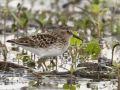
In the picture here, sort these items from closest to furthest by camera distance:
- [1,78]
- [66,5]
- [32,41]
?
[1,78] → [32,41] → [66,5]

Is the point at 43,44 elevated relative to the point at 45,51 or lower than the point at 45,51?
elevated

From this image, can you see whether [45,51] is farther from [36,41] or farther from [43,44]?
[36,41]

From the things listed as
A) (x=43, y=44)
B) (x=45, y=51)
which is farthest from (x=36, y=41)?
(x=45, y=51)

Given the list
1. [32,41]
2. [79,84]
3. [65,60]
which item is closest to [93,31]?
[65,60]

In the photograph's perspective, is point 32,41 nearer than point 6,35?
Yes

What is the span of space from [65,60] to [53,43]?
0.77 metres

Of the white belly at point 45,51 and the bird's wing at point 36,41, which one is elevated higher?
the bird's wing at point 36,41

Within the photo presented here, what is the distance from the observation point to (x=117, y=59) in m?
8.97

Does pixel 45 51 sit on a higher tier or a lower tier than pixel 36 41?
lower

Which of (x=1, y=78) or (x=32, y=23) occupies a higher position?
(x=32, y=23)

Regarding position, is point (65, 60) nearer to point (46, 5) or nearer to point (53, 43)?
point (53, 43)

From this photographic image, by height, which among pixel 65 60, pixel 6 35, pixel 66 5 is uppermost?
pixel 66 5

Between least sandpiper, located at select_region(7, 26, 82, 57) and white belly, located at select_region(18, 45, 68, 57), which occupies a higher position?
least sandpiper, located at select_region(7, 26, 82, 57)

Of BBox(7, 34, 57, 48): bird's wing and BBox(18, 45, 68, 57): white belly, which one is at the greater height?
BBox(7, 34, 57, 48): bird's wing
